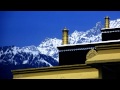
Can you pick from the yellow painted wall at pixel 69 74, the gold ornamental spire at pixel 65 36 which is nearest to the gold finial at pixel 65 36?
the gold ornamental spire at pixel 65 36

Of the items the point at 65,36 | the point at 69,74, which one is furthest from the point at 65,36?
the point at 69,74

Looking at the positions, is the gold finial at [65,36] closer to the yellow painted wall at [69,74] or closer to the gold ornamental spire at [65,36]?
→ the gold ornamental spire at [65,36]

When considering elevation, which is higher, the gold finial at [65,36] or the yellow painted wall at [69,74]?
the gold finial at [65,36]

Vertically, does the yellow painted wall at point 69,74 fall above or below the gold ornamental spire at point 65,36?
below

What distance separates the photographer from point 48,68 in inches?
627

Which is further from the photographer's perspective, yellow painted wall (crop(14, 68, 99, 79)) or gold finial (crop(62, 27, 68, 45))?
gold finial (crop(62, 27, 68, 45))

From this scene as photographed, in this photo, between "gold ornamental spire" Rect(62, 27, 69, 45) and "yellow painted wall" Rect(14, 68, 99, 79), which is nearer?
"yellow painted wall" Rect(14, 68, 99, 79)

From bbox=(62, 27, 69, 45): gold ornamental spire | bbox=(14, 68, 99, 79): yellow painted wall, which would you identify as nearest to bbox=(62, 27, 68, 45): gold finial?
bbox=(62, 27, 69, 45): gold ornamental spire

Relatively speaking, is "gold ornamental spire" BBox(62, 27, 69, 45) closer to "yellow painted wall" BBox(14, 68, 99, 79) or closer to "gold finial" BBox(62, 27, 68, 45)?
"gold finial" BBox(62, 27, 68, 45)

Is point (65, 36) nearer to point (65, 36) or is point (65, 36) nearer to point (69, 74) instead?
point (65, 36)

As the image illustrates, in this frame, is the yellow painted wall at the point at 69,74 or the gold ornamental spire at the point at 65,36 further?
the gold ornamental spire at the point at 65,36

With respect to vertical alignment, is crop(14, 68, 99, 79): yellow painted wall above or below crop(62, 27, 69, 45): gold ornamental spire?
below
